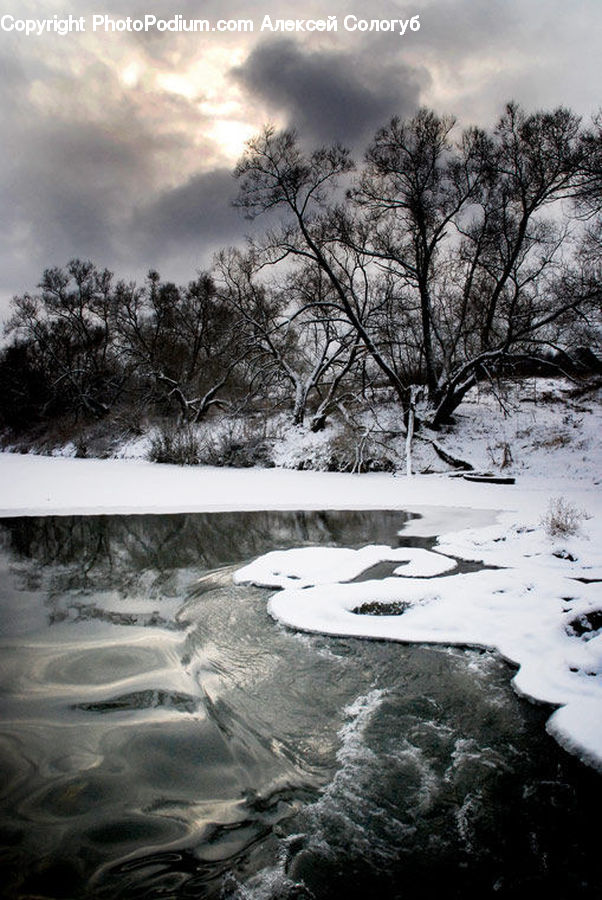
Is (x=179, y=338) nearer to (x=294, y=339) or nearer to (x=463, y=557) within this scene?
(x=294, y=339)

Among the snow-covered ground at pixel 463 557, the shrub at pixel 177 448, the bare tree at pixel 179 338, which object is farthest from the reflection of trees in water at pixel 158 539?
the bare tree at pixel 179 338

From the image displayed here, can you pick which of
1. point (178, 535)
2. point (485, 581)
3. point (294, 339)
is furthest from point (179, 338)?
point (485, 581)

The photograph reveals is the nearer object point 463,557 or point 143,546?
point 463,557

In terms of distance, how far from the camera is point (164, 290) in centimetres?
3016

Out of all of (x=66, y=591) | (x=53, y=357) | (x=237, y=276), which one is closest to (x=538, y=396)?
(x=237, y=276)

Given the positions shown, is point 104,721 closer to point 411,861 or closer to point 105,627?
point 105,627

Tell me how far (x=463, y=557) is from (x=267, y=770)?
14.7 ft

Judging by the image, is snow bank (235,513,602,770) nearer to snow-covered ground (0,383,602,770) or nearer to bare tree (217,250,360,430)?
snow-covered ground (0,383,602,770)

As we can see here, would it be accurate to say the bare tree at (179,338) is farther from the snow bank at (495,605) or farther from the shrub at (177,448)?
the snow bank at (495,605)

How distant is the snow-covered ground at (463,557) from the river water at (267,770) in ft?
1.00

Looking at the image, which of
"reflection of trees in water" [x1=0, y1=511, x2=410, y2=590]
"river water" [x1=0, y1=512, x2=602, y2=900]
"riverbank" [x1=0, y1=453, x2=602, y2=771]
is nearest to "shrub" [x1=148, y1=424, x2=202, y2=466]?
"riverbank" [x1=0, y1=453, x2=602, y2=771]

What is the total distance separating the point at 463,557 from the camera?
626 centimetres

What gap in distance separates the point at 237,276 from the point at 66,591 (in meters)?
20.4

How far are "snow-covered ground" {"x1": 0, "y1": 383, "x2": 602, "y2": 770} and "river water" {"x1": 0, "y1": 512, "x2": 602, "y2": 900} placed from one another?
0.30 meters
